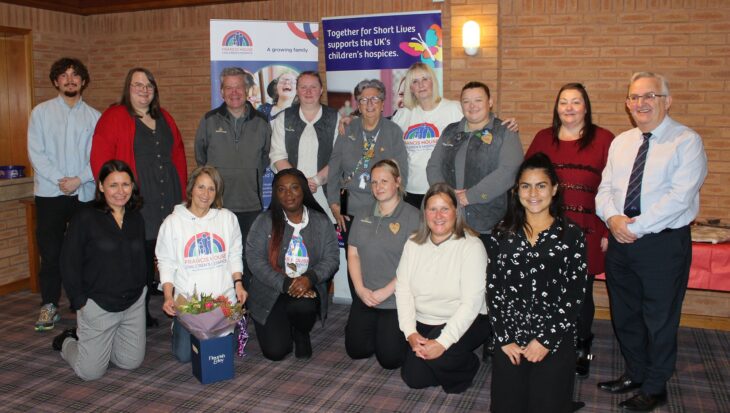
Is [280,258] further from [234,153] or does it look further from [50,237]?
[50,237]

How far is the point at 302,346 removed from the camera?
408cm

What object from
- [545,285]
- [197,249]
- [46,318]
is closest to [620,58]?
[545,285]

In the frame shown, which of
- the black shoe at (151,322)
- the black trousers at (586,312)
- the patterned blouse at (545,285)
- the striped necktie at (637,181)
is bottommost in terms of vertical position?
the black shoe at (151,322)

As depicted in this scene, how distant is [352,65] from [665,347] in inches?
128

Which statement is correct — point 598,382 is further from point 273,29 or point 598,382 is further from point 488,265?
point 273,29

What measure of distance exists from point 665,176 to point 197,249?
262cm

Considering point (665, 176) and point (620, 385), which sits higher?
point (665, 176)

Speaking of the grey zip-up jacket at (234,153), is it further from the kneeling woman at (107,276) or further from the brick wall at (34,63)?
the brick wall at (34,63)

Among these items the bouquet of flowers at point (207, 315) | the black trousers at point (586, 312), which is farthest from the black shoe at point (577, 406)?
the bouquet of flowers at point (207, 315)

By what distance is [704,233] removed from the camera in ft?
14.4

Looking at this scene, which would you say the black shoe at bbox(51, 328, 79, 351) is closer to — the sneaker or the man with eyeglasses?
the sneaker

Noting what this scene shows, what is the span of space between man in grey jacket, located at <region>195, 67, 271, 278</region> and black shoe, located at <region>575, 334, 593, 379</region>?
2386mm

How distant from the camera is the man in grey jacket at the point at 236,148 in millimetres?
4660

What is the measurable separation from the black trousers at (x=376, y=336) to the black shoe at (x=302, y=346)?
25cm
